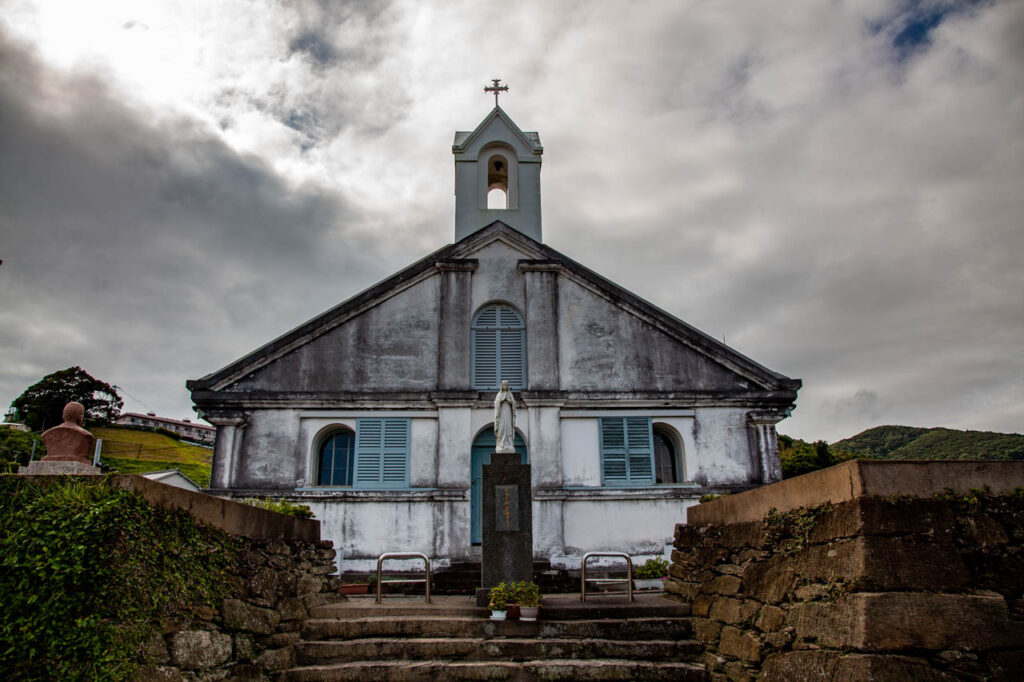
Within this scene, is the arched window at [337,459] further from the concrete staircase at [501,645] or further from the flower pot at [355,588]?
the concrete staircase at [501,645]

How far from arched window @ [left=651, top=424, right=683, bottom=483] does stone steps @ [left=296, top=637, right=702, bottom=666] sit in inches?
342

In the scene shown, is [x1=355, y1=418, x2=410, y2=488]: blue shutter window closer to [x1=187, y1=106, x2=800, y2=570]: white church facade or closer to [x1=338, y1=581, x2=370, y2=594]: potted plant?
[x1=187, y1=106, x2=800, y2=570]: white church facade

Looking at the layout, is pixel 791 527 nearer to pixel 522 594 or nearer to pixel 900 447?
pixel 522 594

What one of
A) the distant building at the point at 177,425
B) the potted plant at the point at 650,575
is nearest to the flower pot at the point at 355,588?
the potted plant at the point at 650,575

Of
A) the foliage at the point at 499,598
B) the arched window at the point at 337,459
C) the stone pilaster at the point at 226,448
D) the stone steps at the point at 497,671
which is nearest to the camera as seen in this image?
the stone steps at the point at 497,671

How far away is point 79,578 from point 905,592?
646 centimetres

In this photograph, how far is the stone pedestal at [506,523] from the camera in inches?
433

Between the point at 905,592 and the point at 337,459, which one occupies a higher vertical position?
the point at 337,459

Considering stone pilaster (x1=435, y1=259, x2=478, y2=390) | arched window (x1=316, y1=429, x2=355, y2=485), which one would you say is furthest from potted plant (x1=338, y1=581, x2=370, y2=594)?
stone pilaster (x1=435, y1=259, x2=478, y2=390)

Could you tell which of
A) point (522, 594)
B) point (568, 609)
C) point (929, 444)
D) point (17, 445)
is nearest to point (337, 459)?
point (522, 594)

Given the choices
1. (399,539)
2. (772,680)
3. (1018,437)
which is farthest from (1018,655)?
(1018,437)

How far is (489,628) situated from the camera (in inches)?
365

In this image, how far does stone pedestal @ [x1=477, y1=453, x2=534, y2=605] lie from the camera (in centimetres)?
1100

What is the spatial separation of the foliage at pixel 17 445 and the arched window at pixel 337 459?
29.7m
